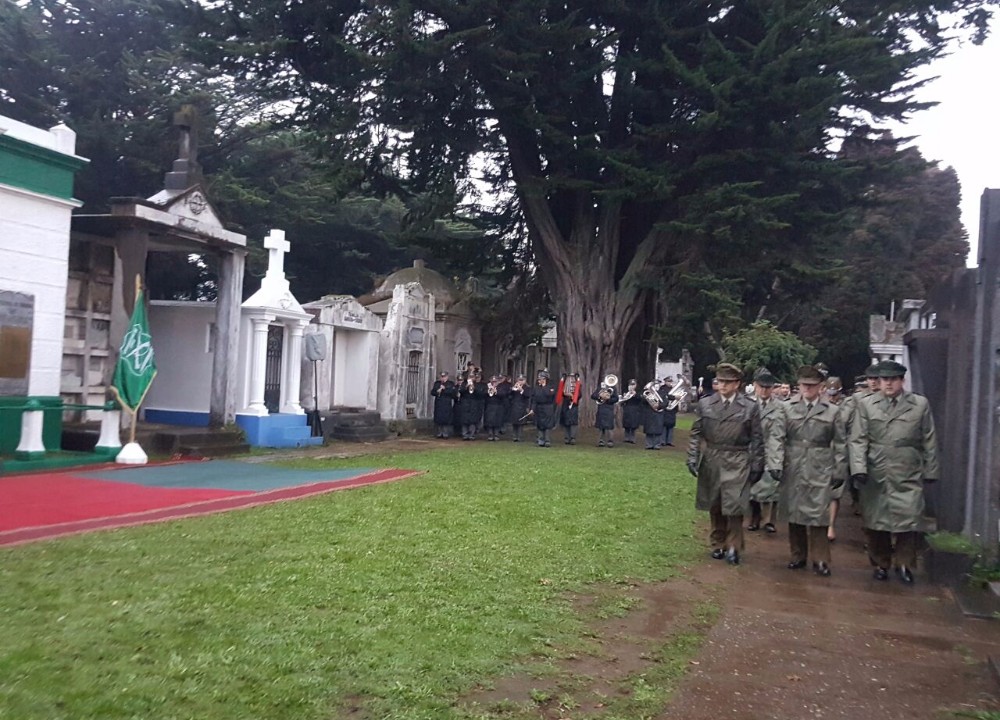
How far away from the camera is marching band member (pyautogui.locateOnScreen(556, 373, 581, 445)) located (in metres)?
21.7

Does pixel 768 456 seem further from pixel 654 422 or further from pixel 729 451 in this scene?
pixel 654 422

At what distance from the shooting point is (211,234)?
640 inches

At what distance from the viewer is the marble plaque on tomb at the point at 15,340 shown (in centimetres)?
1253

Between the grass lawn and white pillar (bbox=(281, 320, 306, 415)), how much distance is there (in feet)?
26.7

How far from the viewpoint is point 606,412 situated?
69.8ft

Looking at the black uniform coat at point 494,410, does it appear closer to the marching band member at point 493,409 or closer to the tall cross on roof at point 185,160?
the marching band member at point 493,409

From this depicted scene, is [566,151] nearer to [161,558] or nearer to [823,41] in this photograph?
[823,41]

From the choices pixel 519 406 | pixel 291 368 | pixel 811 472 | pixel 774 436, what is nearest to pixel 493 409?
pixel 519 406

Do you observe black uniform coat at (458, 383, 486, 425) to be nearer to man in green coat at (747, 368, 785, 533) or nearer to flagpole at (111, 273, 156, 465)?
flagpole at (111, 273, 156, 465)

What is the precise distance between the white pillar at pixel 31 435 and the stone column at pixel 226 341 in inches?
170

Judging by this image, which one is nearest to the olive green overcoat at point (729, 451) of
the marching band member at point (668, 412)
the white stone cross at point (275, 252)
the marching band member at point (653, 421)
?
the white stone cross at point (275, 252)

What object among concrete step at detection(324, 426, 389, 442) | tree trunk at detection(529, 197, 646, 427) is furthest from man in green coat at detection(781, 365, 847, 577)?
tree trunk at detection(529, 197, 646, 427)

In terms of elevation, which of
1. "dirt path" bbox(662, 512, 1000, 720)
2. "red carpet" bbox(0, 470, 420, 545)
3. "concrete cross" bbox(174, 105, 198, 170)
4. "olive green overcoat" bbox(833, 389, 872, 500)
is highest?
"concrete cross" bbox(174, 105, 198, 170)

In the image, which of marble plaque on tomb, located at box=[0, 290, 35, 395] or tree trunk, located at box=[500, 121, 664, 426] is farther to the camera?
tree trunk, located at box=[500, 121, 664, 426]
